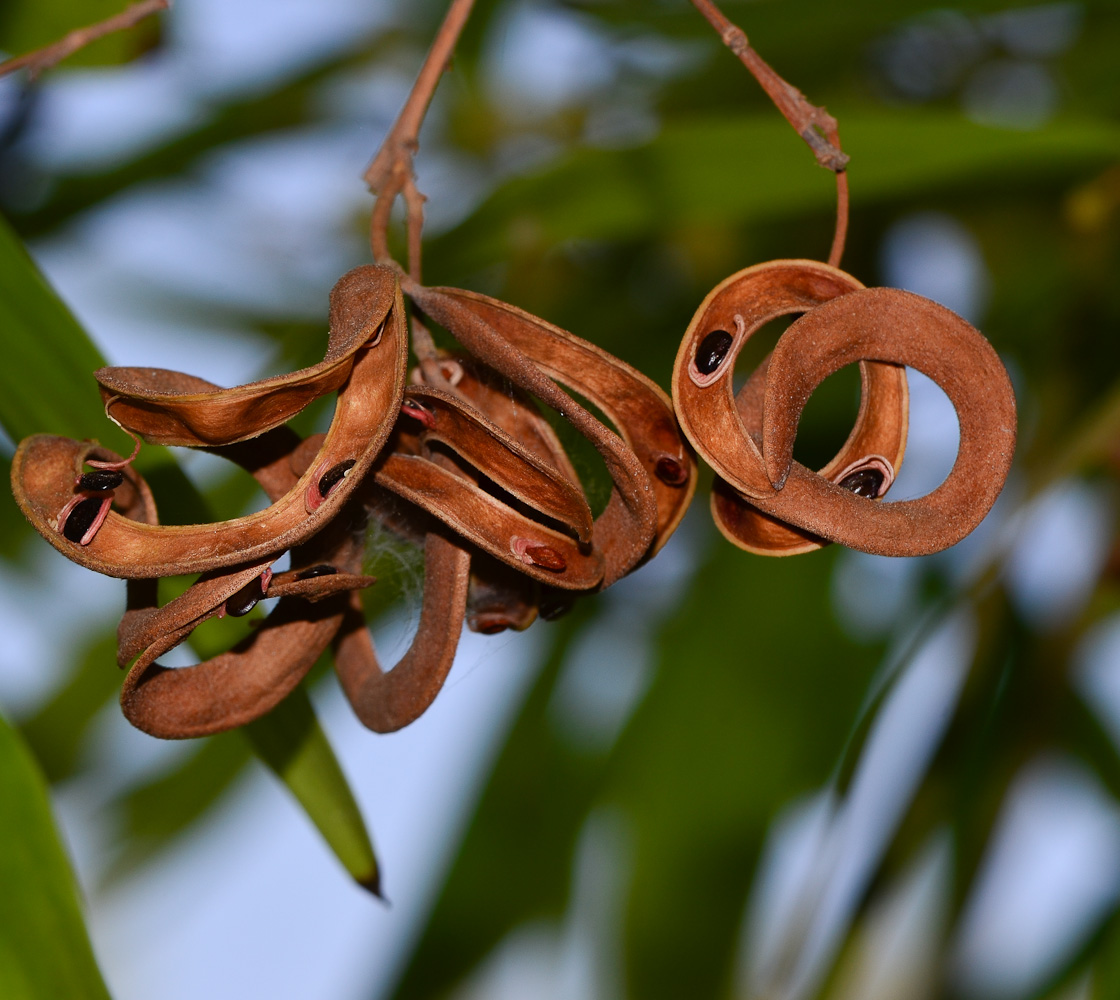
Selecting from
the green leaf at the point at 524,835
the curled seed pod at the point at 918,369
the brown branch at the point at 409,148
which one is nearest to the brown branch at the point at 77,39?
the brown branch at the point at 409,148

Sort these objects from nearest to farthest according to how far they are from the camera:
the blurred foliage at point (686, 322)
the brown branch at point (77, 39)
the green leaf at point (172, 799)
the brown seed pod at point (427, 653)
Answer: the brown seed pod at point (427, 653) → the brown branch at point (77, 39) → the blurred foliage at point (686, 322) → the green leaf at point (172, 799)

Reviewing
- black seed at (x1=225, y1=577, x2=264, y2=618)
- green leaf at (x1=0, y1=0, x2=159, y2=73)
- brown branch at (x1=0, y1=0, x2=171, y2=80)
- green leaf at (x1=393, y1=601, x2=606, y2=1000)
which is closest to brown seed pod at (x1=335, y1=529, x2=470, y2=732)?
black seed at (x1=225, y1=577, x2=264, y2=618)

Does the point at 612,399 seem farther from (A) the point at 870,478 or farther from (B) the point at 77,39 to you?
(B) the point at 77,39

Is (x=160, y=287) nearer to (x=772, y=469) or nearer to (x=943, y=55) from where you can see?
(x=943, y=55)

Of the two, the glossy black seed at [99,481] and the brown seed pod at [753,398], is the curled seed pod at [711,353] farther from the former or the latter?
the glossy black seed at [99,481]

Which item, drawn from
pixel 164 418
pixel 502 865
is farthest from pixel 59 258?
pixel 164 418

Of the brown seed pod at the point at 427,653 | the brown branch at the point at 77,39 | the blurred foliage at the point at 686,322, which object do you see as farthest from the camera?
the blurred foliage at the point at 686,322

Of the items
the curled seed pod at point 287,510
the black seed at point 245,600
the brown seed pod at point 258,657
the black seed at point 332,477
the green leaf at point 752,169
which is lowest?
the green leaf at point 752,169
